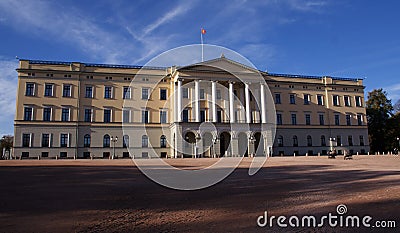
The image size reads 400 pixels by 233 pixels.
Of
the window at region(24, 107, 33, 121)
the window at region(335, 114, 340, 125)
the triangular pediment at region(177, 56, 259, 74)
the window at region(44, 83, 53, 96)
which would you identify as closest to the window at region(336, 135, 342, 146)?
the window at region(335, 114, 340, 125)

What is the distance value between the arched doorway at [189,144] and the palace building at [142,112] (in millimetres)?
144

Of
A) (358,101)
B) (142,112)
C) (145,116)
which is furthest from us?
(358,101)

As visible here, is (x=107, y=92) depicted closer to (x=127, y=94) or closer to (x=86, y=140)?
(x=127, y=94)

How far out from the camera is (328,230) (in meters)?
4.47

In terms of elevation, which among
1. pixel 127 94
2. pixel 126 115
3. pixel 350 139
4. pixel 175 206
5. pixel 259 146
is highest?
pixel 127 94

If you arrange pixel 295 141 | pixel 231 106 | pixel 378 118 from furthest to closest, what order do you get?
pixel 378 118 → pixel 295 141 → pixel 231 106

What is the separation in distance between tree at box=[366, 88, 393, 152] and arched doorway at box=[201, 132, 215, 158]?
35287mm

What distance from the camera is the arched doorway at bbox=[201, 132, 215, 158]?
131ft

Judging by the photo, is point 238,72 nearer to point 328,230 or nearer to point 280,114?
point 280,114

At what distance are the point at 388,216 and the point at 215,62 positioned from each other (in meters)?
38.4

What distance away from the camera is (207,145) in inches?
1635

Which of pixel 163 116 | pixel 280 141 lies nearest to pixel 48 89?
pixel 163 116

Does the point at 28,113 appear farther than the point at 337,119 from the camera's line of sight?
No

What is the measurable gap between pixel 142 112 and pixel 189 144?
8.52 metres
